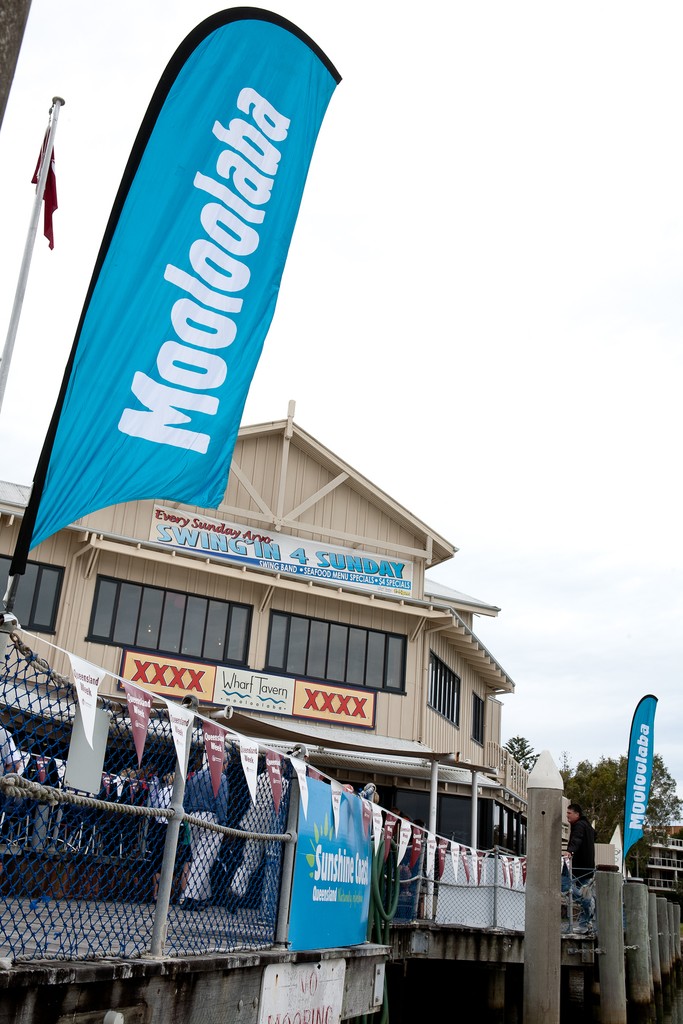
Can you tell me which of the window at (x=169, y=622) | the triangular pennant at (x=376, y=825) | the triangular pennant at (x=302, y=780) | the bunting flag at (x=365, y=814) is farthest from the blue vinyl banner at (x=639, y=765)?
the triangular pennant at (x=302, y=780)

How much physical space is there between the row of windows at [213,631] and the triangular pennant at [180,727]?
14.5m

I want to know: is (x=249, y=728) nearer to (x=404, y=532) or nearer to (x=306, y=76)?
(x=404, y=532)

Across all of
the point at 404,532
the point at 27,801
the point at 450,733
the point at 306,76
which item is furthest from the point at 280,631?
the point at 27,801

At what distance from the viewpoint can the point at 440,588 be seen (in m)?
26.9

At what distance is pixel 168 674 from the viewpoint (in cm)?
1927

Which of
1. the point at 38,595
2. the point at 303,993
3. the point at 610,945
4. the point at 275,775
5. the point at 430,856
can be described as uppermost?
the point at 38,595

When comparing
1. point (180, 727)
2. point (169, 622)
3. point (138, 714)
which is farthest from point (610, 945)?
point (138, 714)

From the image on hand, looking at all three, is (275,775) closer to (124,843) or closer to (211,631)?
(124,843)

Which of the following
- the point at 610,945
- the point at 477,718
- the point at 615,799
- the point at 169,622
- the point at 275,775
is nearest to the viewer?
the point at 275,775

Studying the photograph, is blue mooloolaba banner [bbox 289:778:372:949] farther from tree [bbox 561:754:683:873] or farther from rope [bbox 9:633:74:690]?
tree [bbox 561:754:683:873]

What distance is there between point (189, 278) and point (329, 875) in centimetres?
470

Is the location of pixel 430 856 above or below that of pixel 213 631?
below

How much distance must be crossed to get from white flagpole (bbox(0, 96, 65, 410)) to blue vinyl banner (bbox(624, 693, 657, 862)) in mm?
18281

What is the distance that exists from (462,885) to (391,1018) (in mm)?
2306
